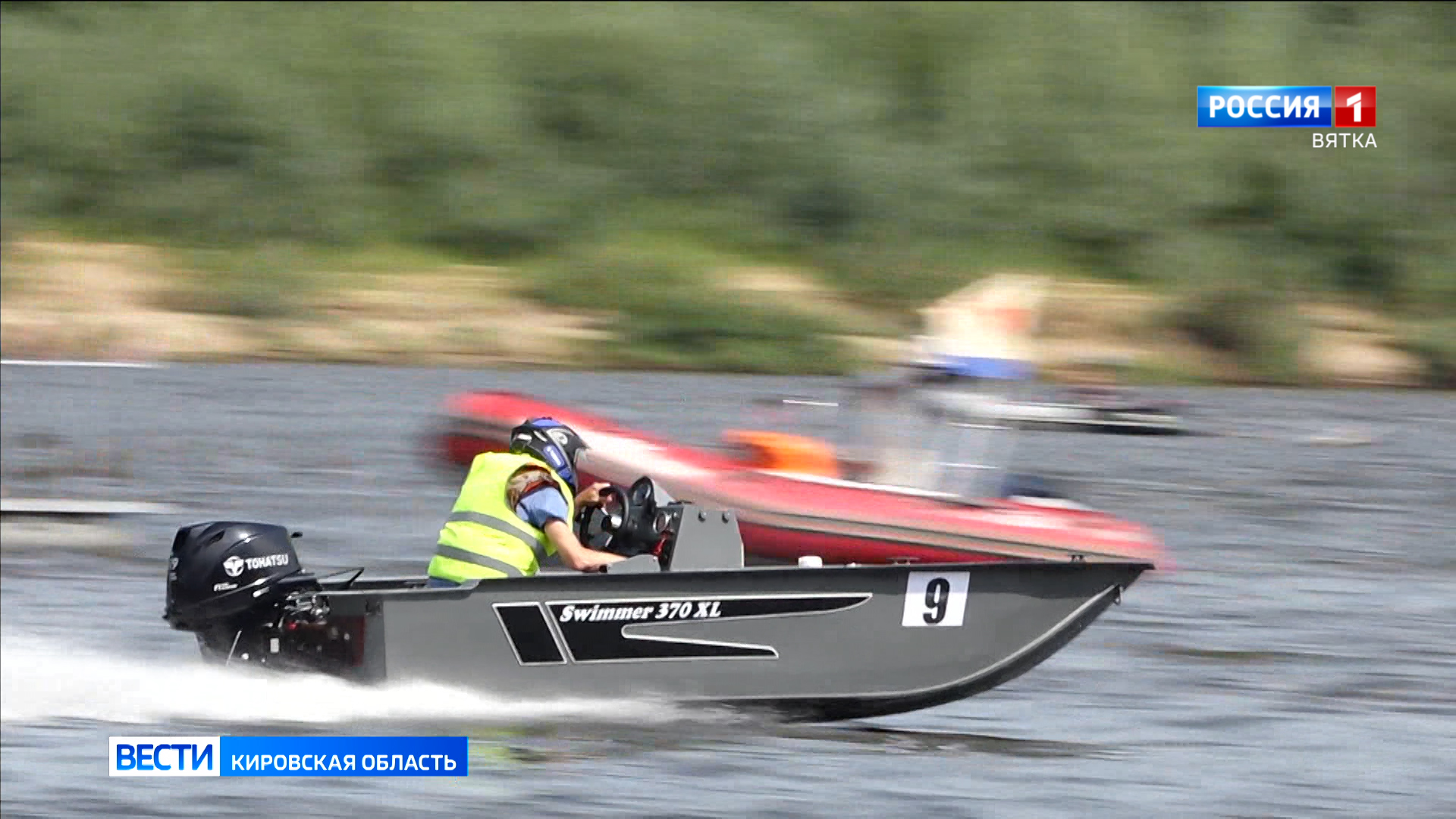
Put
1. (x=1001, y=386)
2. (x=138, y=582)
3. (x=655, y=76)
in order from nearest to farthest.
Result: (x=138, y=582) < (x=1001, y=386) < (x=655, y=76)

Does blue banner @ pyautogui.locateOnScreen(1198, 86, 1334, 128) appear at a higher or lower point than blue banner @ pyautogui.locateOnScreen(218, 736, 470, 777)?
higher

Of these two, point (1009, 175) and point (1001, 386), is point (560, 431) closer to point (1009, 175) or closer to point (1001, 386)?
point (1001, 386)

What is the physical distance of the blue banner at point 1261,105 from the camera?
23.1 m

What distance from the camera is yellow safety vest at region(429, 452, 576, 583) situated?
779 centimetres

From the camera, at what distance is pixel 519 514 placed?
782 cm

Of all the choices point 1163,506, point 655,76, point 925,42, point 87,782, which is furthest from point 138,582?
point 925,42

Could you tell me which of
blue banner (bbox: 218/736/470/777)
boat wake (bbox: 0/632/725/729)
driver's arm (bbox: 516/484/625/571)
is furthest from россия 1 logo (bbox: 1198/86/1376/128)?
blue banner (bbox: 218/736/470/777)

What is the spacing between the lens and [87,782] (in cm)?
770

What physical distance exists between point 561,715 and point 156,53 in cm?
1866

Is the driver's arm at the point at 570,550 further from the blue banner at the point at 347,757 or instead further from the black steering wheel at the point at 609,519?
the blue banner at the point at 347,757

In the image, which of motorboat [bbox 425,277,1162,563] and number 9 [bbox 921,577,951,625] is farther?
motorboat [bbox 425,277,1162,563]

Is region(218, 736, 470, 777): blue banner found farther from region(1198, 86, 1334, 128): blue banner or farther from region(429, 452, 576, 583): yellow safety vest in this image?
region(1198, 86, 1334, 128): blue banner

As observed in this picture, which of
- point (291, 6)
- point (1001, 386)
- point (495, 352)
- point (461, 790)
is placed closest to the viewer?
point (461, 790)

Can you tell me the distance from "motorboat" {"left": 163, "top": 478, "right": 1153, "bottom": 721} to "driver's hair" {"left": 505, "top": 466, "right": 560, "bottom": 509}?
321mm
